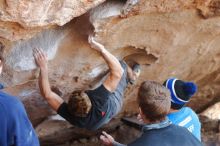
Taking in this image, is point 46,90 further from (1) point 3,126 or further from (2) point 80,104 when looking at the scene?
(1) point 3,126

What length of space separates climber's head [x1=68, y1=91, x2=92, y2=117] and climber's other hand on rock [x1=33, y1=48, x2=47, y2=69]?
289 mm

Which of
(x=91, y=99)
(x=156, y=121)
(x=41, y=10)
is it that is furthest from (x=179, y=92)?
(x=41, y=10)

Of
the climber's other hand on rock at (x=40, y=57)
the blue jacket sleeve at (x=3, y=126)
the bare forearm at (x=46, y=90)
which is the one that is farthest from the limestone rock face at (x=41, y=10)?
the blue jacket sleeve at (x=3, y=126)

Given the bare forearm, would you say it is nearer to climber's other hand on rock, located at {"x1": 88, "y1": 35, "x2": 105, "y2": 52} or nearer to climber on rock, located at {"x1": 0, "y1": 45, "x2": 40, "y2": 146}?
climber's other hand on rock, located at {"x1": 88, "y1": 35, "x2": 105, "y2": 52}

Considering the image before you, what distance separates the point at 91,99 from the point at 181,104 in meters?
0.62

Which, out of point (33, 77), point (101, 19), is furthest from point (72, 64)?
point (101, 19)

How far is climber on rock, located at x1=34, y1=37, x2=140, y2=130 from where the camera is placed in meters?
2.52

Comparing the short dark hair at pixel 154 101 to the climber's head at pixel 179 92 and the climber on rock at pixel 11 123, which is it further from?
the climber on rock at pixel 11 123

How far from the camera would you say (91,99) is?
2.60 meters

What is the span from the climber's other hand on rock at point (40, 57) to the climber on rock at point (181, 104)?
79cm

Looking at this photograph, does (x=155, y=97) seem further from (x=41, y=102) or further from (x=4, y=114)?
(x=41, y=102)

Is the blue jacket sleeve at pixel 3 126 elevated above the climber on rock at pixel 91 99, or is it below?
above

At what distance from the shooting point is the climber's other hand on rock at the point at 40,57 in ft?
8.52

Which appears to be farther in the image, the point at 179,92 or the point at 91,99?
the point at 91,99
